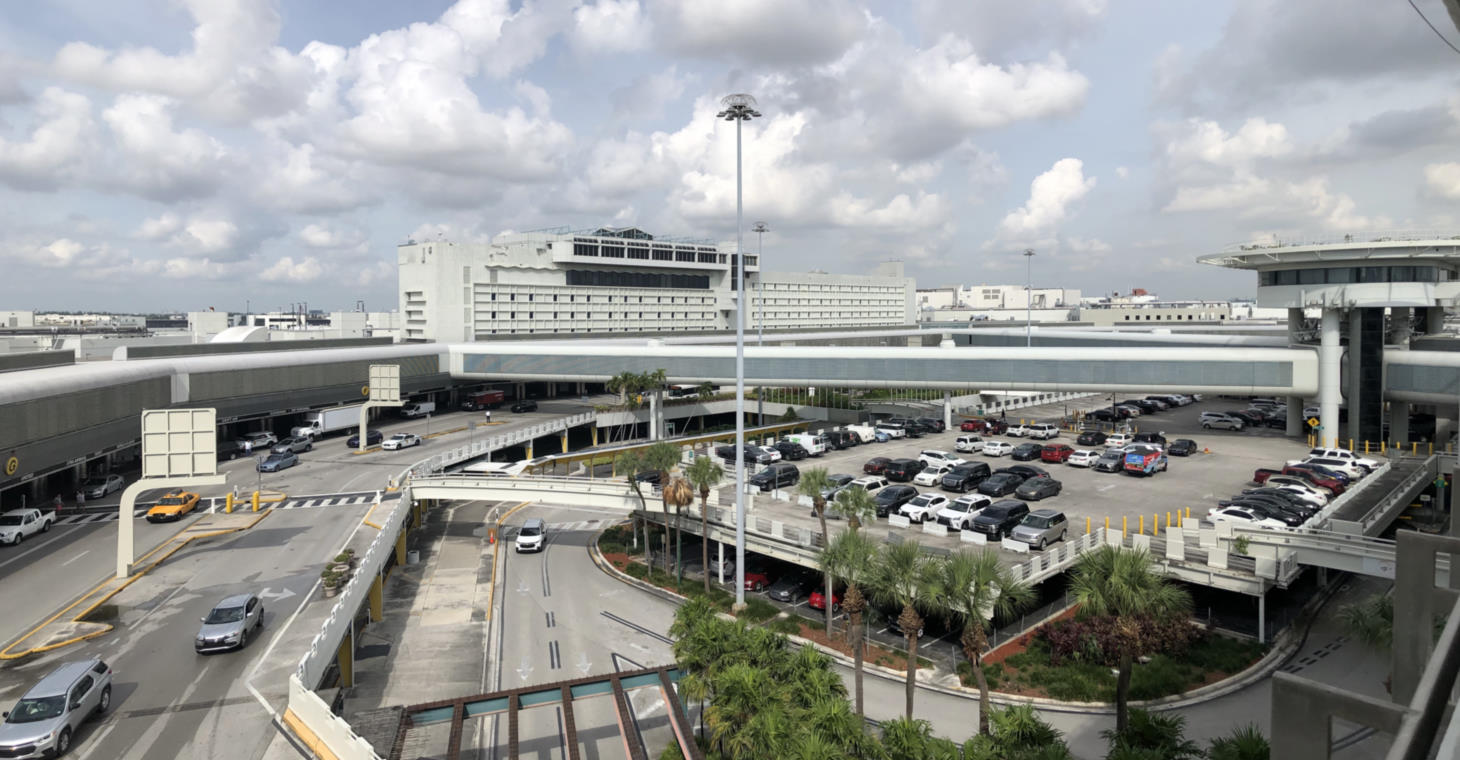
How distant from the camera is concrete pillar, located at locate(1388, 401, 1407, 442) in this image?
56.8 m

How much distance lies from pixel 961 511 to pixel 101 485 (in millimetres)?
48393

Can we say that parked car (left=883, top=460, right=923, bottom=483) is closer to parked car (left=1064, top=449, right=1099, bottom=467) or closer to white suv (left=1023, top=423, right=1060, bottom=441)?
parked car (left=1064, top=449, right=1099, bottom=467)

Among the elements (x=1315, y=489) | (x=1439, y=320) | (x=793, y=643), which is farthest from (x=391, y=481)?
(x=1439, y=320)

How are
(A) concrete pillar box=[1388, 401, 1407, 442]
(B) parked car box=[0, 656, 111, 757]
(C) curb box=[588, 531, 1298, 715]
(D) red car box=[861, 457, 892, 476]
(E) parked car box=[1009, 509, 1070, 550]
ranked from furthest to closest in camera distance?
(A) concrete pillar box=[1388, 401, 1407, 442] < (D) red car box=[861, 457, 892, 476] < (E) parked car box=[1009, 509, 1070, 550] < (C) curb box=[588, 531, 1298, 715] < (B) parked car box=[0, 656, 111, 757]

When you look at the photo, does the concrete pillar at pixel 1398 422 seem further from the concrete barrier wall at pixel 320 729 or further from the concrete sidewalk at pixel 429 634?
the concrete barrier wall at pixel 320 729

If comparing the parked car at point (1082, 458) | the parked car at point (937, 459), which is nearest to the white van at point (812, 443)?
the parked car at point (937, 459)

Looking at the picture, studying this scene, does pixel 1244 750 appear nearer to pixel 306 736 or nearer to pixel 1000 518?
pixel 306 736

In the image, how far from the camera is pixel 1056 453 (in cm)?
5453

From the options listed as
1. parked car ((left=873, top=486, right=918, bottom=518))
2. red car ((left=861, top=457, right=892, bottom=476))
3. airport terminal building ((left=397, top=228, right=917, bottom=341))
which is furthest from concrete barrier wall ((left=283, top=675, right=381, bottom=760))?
airport terminal building ((left=397, top=228, right=917, bottom=341))

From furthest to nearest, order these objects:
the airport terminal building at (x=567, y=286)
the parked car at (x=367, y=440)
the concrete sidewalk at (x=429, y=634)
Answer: the airport terminal building at (x=567, y=286), the parked car at (x=367, y=440), the concrete sidewalk at (x=429, y=634)

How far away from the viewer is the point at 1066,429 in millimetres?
69750

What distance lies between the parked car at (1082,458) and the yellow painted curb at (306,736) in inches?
1863

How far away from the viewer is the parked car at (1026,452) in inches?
2159

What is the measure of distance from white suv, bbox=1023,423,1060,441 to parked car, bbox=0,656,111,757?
59832mm
